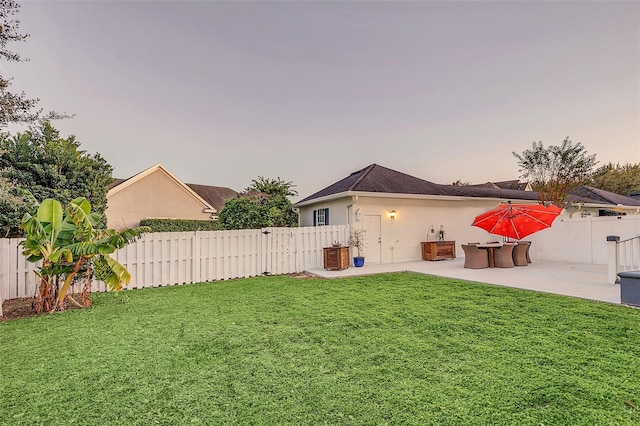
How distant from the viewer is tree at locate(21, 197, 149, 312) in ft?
18.5

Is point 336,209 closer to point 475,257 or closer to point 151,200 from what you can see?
point 475,257

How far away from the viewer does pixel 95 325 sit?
5.07 meters

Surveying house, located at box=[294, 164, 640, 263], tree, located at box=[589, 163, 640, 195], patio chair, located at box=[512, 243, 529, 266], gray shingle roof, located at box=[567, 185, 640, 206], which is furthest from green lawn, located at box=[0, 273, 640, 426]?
tree, located at box=[589, 163, 640, 195]

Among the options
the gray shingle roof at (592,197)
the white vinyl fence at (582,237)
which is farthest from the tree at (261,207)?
the gray shingle roof at (592,197)

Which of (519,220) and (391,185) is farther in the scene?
(391,185)

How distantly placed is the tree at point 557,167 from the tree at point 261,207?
14.8 metres

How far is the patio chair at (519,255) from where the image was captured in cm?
1112

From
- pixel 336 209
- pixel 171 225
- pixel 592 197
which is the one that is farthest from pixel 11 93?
pixel 592 197

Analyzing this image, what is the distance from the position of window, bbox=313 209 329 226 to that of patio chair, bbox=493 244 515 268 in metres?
7.17

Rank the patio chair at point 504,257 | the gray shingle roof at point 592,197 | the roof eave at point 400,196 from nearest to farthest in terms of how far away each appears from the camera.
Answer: the patio chair at point 504,257 → the roof eave at point 400,196 → the gray shingle roof at point 592,197

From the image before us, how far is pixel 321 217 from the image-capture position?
14961 millimetres

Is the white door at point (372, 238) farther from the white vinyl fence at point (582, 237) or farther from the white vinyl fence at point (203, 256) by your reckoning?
the white vinyl fence at point (582, 237)

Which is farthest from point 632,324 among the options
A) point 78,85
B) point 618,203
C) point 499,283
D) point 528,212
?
point 618,203

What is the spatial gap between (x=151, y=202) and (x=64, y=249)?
17.8 metres
